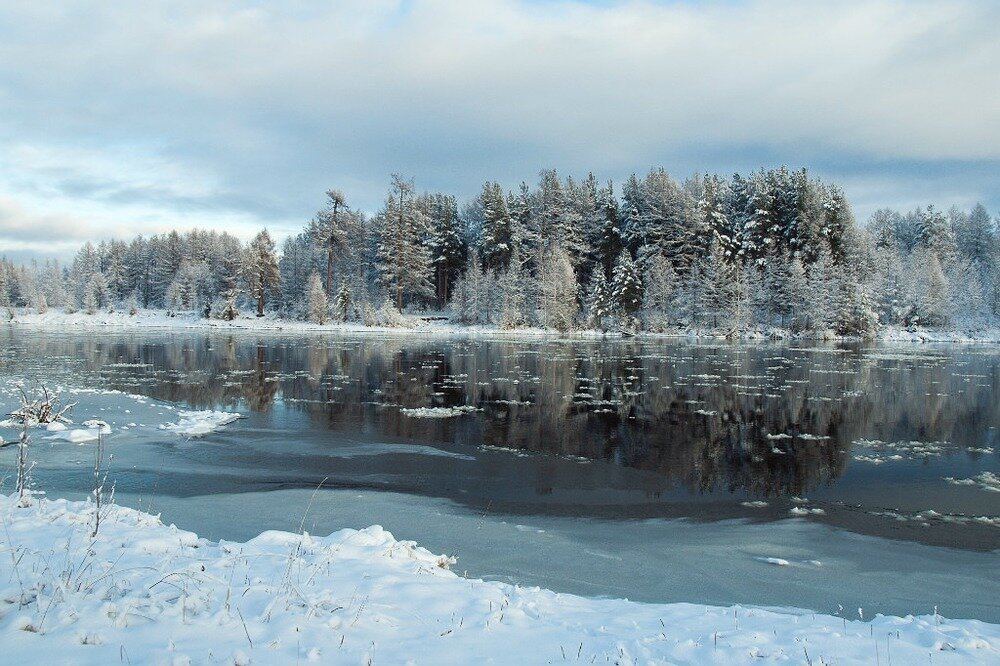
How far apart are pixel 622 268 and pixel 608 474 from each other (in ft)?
191

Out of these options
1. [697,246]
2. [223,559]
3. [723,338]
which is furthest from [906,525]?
[697,246]

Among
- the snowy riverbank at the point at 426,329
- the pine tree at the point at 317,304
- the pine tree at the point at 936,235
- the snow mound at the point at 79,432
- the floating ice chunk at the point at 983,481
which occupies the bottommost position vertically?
the floating ice chunk at the point at 983,481

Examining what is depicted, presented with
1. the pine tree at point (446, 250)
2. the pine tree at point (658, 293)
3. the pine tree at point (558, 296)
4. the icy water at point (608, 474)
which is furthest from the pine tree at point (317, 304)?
the icy water at point (608, 474)

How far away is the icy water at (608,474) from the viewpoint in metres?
7.50

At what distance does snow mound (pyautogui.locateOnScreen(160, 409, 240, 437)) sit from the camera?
48.8 feet

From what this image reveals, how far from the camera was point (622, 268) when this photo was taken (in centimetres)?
6812

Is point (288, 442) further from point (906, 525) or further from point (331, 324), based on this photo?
point (331, 324)

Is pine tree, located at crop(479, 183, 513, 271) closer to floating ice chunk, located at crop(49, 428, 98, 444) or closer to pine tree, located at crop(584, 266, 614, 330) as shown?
pine tree, located at crop(584, 266, 614, 330)

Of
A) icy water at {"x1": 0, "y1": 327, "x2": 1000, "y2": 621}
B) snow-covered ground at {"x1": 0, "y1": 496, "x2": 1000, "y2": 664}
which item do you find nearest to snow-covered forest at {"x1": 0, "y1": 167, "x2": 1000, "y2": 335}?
icy water at {"x1": 0, "y1": 327, "x2": 1000, "y2": 621}

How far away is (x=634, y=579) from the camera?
23.3 feet

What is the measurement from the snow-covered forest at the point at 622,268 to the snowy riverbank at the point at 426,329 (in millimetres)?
1425

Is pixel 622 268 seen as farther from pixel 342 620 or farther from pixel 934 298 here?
pixel 342 620

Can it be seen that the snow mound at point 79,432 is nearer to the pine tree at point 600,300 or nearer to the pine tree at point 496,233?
the pine tree at point 600,300

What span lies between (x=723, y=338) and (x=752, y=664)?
62909 millimetres
